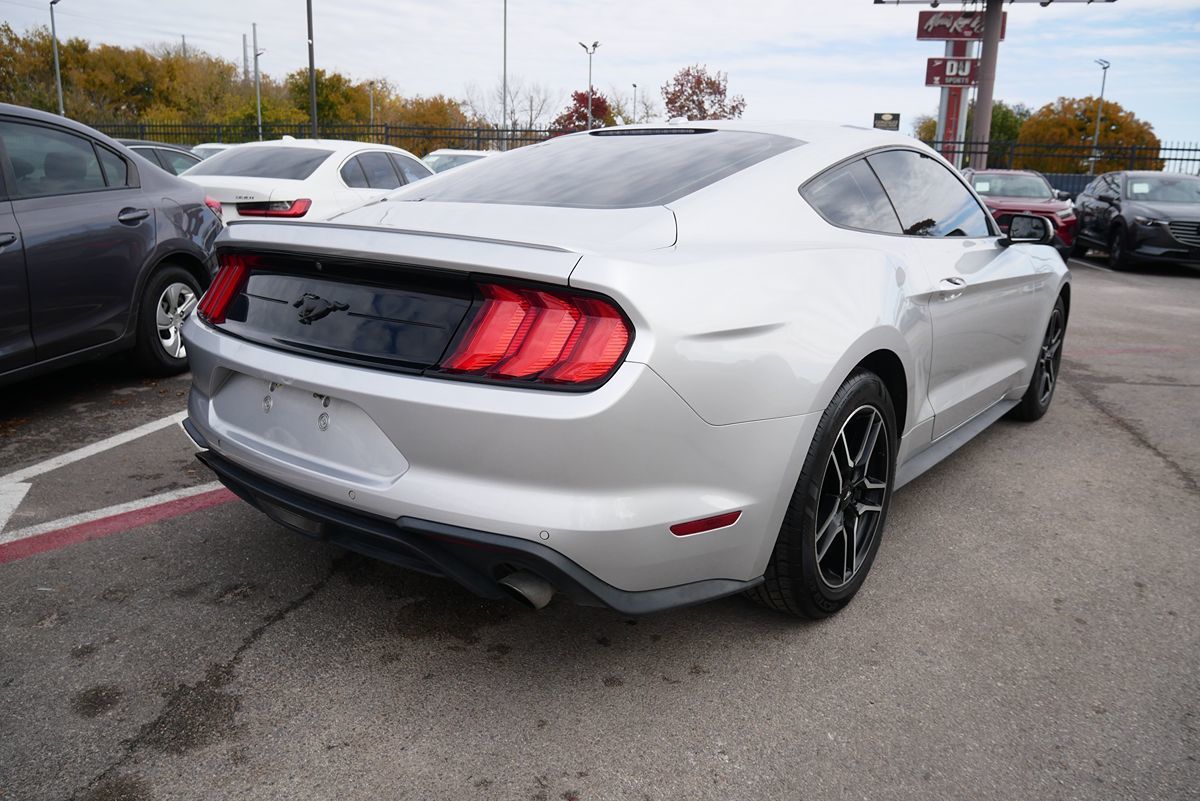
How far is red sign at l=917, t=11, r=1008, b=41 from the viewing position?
25156mm

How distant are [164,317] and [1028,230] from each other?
4.80 meters

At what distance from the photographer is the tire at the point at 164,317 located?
5395 millimetres

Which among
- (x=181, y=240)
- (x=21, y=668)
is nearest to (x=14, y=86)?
(x=181, y=240)

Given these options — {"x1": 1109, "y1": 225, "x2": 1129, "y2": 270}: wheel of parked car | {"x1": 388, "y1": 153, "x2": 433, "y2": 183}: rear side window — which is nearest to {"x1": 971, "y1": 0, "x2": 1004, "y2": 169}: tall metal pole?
{"x1": 1109, "y1": 225, "x2": 1129, "y2": 270}: wheel of parked car

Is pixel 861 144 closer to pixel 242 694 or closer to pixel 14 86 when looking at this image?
pixel 242 694

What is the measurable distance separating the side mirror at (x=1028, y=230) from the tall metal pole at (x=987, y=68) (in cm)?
2200

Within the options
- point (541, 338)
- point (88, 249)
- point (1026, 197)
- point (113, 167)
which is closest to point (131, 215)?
point (113, 167)

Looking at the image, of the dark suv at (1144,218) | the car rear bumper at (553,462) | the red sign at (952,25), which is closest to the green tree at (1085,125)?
the red sign at (952,25)

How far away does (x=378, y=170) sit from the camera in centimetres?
946

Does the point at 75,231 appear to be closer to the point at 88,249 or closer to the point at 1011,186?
the point at 88,249

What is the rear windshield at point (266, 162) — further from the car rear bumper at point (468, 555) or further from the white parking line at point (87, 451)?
the car rear bumper at point (468, 555)

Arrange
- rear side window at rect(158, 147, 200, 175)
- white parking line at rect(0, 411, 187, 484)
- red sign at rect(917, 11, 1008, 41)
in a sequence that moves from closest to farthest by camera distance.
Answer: white parking line at rect(0, 411, 187, 484)
rear side window at rect(158, 147, 200, 175)
red sign at rect(917, 11, 1008, 41)

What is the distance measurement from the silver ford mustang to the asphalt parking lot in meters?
0.33

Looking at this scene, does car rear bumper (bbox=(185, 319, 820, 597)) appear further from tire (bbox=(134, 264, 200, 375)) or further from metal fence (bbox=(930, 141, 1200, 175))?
metal fence (bbox=(930, 141, 1200, 175))
